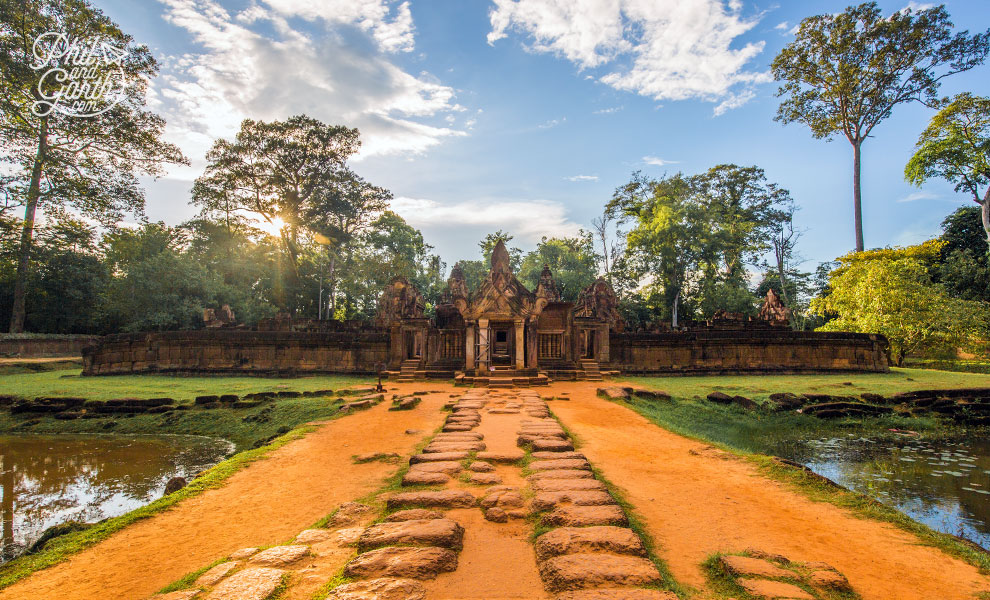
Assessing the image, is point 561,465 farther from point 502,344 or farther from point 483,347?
point 502,344

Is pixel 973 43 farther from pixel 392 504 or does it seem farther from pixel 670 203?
pixel 392 504

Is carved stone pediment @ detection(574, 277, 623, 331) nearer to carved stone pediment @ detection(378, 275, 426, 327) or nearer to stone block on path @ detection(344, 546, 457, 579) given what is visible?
carved stone pediment @ detection(378, 275, 426, 327)

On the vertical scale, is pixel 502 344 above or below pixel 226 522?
above

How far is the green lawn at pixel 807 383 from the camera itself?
1082 centimetres

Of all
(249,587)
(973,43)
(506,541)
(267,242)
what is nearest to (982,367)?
(973,43)

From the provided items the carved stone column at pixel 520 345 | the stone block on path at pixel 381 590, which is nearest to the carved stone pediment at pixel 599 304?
the carved stone column at pixel 520 345

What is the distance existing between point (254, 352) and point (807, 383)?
58.8ft

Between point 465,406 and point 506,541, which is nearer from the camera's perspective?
point 506,541

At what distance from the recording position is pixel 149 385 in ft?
39.9

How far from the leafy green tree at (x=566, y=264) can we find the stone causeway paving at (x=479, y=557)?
31960 mm

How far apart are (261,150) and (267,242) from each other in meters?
8.01

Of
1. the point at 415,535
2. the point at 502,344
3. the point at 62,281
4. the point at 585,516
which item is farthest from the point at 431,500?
the point at 62,281

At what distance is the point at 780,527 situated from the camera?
3.11 m

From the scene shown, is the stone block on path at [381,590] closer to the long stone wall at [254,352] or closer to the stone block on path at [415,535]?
the stone block on path at [415,535]
